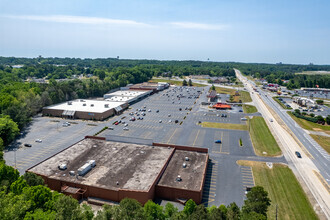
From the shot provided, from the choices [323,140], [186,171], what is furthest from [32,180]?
[323,140]

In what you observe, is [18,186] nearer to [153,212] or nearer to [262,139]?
[153,212]

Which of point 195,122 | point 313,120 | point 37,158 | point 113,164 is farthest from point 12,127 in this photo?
point 313,120

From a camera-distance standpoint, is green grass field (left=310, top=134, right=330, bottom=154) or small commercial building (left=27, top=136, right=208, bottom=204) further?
green grass field (left=310, top=134, right=330, bottom=154)

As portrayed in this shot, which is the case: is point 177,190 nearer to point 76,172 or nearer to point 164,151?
point 164,151

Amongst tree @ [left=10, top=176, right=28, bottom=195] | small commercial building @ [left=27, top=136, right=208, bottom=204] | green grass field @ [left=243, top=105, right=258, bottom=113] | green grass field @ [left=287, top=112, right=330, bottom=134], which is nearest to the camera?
tree @ [left=10, top=176, right=28, bottom=195]

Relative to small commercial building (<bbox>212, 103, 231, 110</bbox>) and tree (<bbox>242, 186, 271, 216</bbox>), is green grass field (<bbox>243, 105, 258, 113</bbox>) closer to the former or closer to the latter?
small commercial building (<bbox>212, 103, 231, 110</bbox>)

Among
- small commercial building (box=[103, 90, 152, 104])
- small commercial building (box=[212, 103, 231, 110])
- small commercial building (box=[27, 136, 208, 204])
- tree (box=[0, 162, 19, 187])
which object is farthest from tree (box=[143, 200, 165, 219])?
small commercial building (box=[103, 90, 152, 104])

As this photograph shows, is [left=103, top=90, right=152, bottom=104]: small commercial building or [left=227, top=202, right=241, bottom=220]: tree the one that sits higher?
[left=103, top=90, right=152, bottom=104]: small commercial building
